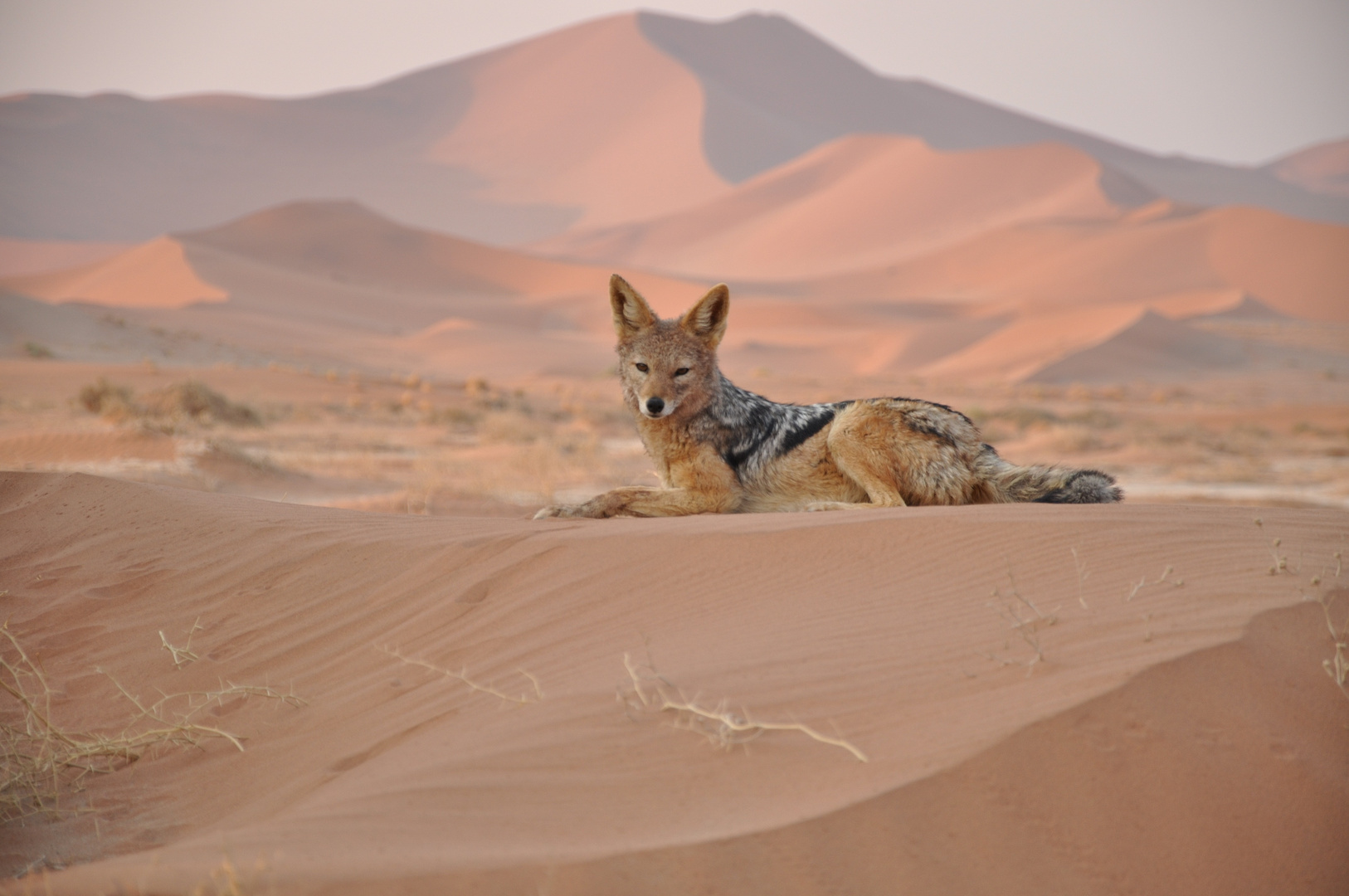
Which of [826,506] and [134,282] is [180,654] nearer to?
[826,506]

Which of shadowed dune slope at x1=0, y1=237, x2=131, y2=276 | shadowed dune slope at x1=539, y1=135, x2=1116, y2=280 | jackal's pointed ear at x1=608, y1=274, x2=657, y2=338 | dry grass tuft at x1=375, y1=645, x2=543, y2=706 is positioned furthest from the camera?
shadowed dune slope at x1=539, y1=135, x2=1116, y2=280

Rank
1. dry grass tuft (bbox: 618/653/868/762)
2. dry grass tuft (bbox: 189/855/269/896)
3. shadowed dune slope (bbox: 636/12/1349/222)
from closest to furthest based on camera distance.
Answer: dry grass tuft (bbox: 189/855/269/896)
dry grass tuft (bbox: 618/653/868/762)
shadowed dune slope (bbox: 636/12/1349/222)

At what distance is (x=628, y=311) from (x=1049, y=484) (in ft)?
9.84

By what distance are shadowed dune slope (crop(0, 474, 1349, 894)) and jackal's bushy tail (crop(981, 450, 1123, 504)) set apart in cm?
66

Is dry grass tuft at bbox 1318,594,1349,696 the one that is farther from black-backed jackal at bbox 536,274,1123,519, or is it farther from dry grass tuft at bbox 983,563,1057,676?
black-backed jackal at bbox 536,274,1123,519

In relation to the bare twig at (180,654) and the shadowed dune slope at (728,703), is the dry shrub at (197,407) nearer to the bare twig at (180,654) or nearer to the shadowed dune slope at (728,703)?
the shadowed dune slope at (728,703)

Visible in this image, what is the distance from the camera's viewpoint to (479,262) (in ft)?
287

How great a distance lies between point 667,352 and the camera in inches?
264

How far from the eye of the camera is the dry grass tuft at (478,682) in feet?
12.4

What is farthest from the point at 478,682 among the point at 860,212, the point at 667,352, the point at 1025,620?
the point at 860,212

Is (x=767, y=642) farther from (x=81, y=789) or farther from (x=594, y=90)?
(x=594, y=90)

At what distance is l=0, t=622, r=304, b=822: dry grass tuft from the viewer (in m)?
4.02

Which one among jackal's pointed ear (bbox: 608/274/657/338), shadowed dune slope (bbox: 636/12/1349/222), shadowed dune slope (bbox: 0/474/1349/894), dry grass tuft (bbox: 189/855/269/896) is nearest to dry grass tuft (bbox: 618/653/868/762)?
shadowed dune slope (bbox: 0/474/1349/894)

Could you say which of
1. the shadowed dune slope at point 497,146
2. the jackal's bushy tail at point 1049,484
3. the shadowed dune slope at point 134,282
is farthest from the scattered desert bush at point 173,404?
the shadowed dune slope at point 497,146
